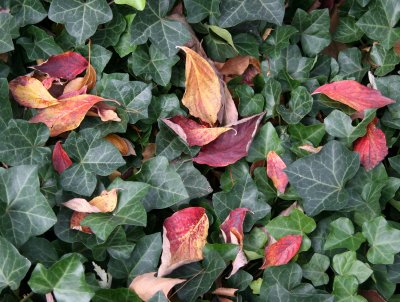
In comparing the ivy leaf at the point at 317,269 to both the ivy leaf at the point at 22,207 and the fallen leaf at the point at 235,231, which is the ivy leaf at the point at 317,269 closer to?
the fallen leaf at the point at 235,231

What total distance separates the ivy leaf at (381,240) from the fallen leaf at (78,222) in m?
0.58

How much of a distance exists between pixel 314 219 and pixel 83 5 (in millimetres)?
710

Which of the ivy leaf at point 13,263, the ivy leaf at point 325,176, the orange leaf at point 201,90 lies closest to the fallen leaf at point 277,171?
the ivy leaf at point 325,176

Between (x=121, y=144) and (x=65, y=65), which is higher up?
(x=65, y=65)

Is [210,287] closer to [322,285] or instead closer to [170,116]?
[322,285]

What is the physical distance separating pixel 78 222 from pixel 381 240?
632 millimetres

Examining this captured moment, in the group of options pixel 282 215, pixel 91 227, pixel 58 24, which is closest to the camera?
pixel 91 227

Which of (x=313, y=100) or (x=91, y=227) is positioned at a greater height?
(x=313, y=100)

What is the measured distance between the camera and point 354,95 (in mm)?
1344

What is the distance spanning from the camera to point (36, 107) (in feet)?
4.19

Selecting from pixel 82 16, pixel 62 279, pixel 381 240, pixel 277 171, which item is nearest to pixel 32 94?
pixel 82 16

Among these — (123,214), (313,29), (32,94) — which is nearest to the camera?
(123,214)

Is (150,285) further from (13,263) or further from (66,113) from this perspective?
(66,113)

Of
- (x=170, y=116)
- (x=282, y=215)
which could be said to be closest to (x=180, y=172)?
(x=170, y=116)
